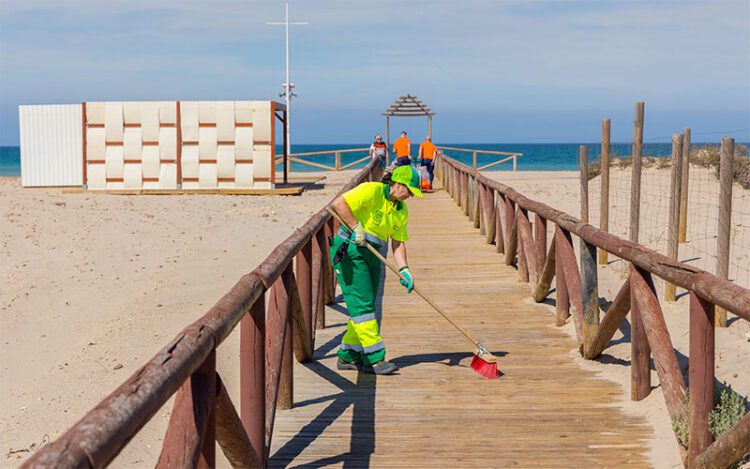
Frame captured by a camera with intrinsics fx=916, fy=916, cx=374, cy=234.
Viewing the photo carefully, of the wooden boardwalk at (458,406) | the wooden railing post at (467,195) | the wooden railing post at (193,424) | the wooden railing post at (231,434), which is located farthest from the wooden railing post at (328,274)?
the wooden railing post at (467,195)

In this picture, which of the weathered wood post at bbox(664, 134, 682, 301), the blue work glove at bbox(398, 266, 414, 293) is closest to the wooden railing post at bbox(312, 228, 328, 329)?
the blue work glove at bbox(398, 266, 414, 293)

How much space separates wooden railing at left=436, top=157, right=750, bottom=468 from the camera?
13.3 ft

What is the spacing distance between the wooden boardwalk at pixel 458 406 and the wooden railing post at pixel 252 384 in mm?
394

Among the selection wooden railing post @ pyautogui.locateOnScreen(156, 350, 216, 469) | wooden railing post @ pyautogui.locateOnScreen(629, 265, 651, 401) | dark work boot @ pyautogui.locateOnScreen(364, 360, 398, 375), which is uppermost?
wooden railing post @ pyautogui.locateOnScreen(156, 350, 216, 469)

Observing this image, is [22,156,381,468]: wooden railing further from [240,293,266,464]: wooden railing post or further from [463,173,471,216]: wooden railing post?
[463,173,471,216]: wooden railing post

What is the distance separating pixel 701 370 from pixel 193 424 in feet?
7.89

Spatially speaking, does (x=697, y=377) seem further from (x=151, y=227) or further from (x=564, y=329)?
(x=151, y=227)

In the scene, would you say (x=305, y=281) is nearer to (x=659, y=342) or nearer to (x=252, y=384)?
(x=252, y=384)

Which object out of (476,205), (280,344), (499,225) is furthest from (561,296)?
(476,205)

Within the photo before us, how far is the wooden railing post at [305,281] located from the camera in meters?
6.78

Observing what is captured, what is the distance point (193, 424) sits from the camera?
10.3ft

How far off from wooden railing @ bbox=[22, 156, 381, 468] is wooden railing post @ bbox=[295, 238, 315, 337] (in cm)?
23

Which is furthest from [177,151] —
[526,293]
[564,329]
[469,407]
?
[469,407]

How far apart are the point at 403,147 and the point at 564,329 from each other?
49.3 ft
